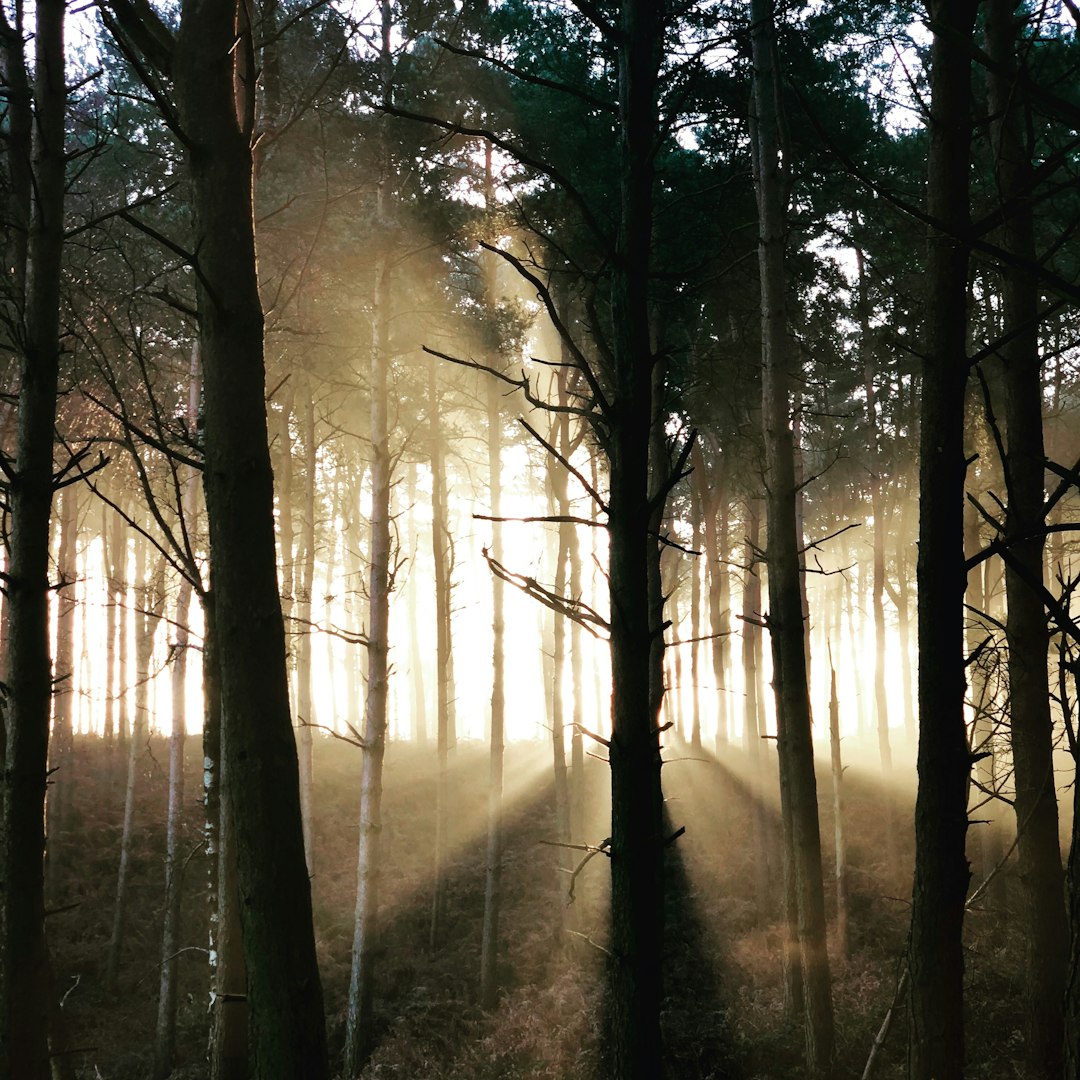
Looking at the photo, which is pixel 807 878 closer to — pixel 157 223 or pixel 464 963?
pixel 464 963

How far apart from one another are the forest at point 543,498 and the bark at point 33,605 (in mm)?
26

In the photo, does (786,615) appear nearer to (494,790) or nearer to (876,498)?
(494,790)

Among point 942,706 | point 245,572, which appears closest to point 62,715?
point 245,572

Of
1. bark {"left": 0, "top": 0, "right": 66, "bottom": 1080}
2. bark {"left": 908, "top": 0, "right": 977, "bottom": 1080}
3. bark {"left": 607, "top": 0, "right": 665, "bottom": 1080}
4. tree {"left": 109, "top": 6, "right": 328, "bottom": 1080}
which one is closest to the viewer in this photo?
bark {"left": 607, "top": 0, "right": 665, "bottom": 1080}

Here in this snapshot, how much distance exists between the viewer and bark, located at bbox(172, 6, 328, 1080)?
2.98 meters

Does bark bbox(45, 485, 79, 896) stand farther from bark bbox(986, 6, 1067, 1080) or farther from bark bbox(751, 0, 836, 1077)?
bark bbox(986, 6, 1067, 1080)

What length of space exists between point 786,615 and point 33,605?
625 cm

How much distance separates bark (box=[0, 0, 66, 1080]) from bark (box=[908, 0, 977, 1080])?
Result: 4.60m

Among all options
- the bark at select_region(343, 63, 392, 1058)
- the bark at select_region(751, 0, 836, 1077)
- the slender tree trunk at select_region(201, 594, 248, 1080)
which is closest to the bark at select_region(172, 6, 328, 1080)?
the slender tree trunk at select_region(201, 594, 248, 1080)

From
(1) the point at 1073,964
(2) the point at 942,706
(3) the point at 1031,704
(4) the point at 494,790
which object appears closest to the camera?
(1) the point at 1073,964

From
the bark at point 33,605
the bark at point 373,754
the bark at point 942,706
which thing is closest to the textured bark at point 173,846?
the bark at point 373,754

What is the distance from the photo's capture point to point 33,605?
4.50m

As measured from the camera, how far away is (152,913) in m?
15.5

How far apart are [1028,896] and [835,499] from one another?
21041 mm
